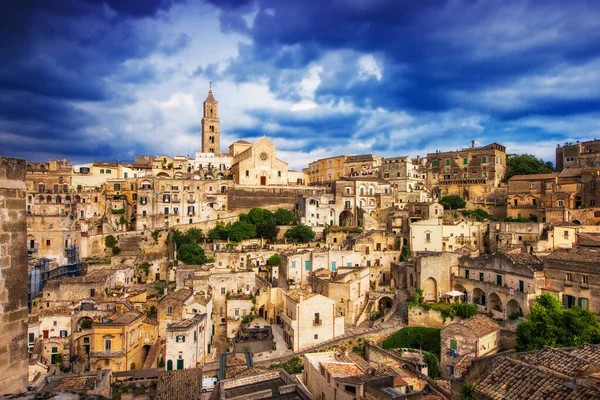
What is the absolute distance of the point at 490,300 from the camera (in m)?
31.2

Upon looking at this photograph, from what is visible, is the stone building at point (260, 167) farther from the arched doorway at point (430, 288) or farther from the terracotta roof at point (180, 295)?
the arched doorway at point (430, 288)

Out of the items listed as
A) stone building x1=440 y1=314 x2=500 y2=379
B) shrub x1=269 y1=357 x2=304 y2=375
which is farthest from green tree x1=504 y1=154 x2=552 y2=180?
shrub x1=269 y1=357 x2=304 y2=375

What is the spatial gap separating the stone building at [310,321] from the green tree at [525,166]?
1608 inches

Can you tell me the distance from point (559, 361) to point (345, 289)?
19890 mm

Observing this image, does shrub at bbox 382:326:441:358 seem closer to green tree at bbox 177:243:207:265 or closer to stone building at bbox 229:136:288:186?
green tree at bbox 177:243:207:265

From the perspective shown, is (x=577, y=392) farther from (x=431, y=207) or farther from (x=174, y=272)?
(x=431, y=207)

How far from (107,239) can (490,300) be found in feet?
121

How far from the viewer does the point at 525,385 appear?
10977mm

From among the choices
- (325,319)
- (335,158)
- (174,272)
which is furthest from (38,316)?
(335,158)

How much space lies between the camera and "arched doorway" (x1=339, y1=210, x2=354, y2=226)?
55.1m

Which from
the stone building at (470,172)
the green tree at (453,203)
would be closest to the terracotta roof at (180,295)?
the green tree at (453,203)

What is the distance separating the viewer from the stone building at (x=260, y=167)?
64.6m

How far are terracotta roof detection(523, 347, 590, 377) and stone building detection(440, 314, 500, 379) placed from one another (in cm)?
1016

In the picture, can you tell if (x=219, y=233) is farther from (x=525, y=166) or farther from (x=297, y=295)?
(x=525, y=166)
